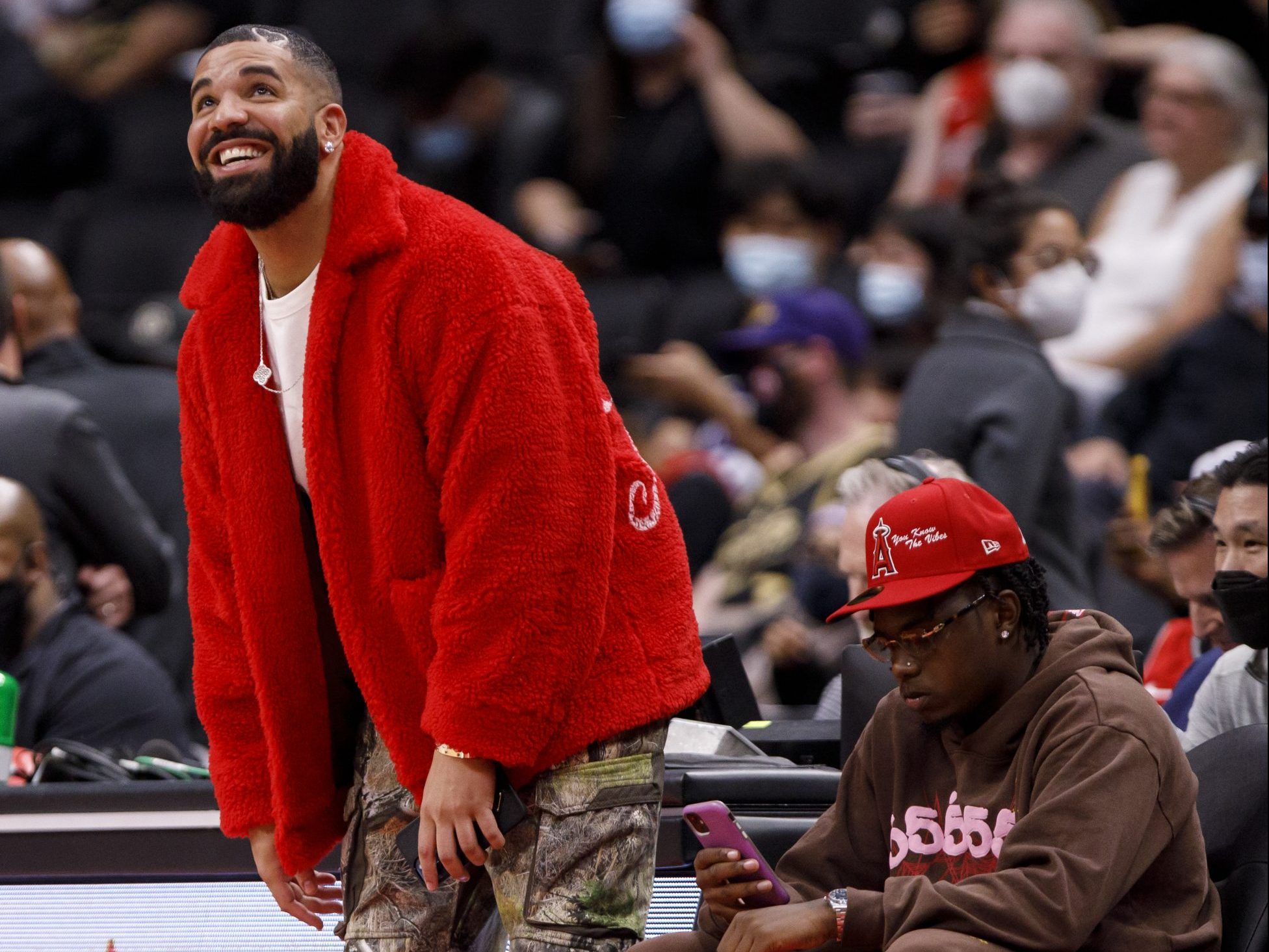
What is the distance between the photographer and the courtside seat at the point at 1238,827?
256 centimetres

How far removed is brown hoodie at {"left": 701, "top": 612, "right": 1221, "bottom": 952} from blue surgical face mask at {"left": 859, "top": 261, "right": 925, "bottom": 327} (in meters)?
3.54

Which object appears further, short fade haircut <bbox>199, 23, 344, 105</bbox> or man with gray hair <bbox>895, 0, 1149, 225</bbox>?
man with gray hair <bbox>895, 0, 1149, 225</bbox>

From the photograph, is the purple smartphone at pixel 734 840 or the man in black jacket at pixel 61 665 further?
the man in black jacket at pixel 61 665

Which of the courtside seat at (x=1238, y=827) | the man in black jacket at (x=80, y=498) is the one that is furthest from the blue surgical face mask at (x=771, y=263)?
the courtside seat at (x=1238, y=827)

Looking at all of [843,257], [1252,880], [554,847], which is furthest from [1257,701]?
[843,257]

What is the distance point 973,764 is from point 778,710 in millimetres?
2264

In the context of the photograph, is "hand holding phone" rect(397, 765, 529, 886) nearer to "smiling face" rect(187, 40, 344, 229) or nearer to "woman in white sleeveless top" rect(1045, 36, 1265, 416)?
"smiling face" rect(187, 40, 344, 229)

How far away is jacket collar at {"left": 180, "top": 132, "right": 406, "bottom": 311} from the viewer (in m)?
2.34

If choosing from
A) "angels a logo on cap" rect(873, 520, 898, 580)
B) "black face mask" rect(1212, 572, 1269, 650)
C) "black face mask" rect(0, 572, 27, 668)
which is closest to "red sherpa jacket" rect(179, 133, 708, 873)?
"angels a logo on cap" rect(873, 520, 898, 580)

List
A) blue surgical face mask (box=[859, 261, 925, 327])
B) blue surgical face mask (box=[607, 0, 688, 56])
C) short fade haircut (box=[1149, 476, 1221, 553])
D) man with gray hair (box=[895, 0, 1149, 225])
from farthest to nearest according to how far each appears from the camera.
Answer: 1. blue surgical face mask (box=[607, 0, 688, 56])
2. blue surgical face mask (box=[859, 261, 925, 327])
3. man with gray hair (box=[895, 0, 1149, 225])
4. short fade haircut (box=[1149, 476, 1221, 553])

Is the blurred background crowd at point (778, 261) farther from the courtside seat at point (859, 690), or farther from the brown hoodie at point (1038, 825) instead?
the brown hoodie at point (1038, 825)

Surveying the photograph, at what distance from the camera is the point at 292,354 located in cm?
244

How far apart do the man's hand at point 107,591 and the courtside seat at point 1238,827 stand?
2606 millimetres

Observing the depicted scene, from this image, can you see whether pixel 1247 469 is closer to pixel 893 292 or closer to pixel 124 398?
pixel 893 292
